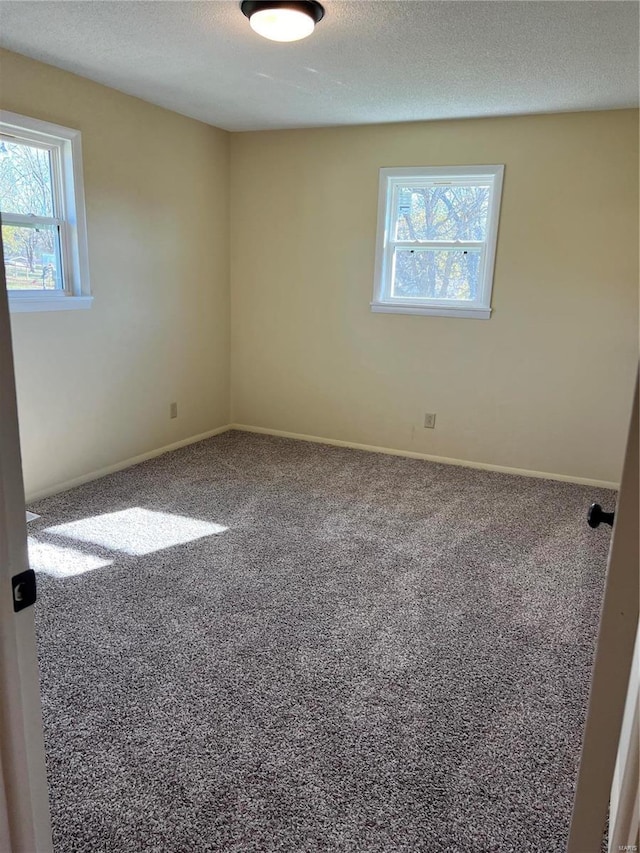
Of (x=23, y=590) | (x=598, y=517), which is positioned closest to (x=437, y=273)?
(x=598, y=517)

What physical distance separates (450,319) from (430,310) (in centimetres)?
17

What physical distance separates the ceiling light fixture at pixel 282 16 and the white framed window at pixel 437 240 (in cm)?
194

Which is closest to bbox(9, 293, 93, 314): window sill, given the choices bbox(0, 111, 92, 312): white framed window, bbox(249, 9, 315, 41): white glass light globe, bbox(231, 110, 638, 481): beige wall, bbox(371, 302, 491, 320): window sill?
bbox(0, 111, 92, 312): white framed window

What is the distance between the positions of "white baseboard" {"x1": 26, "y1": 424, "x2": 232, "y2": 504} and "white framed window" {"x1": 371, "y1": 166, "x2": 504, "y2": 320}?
1843mm

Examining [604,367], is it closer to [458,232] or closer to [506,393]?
[506,393]

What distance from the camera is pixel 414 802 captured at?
1.58 m

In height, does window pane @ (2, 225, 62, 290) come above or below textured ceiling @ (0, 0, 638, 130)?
below

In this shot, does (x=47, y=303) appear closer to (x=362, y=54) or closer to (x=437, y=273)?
(x=362, y=54)

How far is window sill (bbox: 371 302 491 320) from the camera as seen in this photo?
14.0ft

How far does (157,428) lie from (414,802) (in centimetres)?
343

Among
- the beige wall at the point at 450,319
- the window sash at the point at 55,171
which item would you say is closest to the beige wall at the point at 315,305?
the beige wall at the point at 450,319

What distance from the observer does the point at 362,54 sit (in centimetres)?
285

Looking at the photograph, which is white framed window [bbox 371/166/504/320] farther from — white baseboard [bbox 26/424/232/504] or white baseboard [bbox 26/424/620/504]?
white baseboard [bbox 26/424/232/504]

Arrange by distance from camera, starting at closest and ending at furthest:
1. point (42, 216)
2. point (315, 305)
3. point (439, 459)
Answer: point (42, 216), point (439, 459), point (315, 305)
